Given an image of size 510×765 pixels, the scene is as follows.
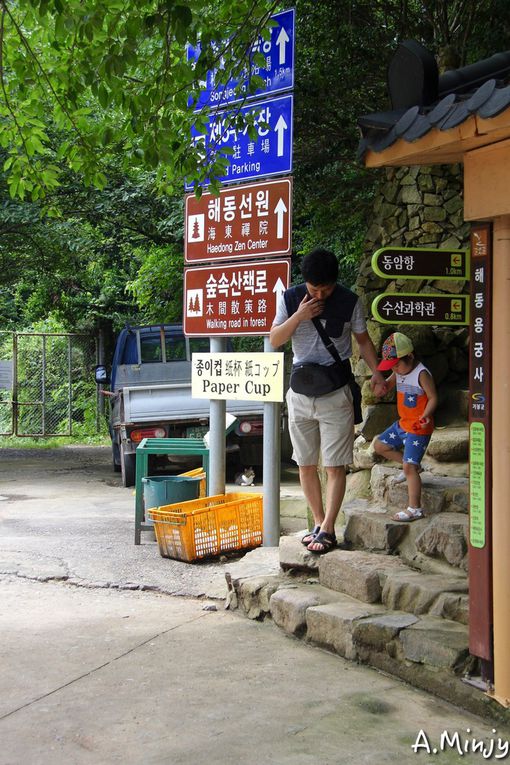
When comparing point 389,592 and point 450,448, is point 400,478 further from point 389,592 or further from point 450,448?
point 389,592

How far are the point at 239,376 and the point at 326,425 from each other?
182 centimetres

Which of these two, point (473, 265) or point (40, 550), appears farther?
point (40, 550)

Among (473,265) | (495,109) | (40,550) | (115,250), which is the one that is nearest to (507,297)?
(473,265)

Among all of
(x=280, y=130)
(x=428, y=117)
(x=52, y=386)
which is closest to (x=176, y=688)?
(x=428, y=117)

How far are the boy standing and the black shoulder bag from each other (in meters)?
0.24

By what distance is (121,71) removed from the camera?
199 inches

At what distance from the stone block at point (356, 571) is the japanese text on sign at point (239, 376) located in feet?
6.12

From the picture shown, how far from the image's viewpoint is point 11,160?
6.47m

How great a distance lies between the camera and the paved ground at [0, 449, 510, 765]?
143 inches

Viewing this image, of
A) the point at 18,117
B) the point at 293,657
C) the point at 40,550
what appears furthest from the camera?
the point at 40,550

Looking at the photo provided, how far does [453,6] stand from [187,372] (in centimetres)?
600

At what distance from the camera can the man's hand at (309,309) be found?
5438 mm

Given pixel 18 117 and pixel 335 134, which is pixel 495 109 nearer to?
pixel 18 117

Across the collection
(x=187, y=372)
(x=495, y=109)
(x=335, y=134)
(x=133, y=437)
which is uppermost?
(x=335, y=134)
